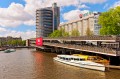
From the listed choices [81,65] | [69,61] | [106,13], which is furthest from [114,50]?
[106,13]

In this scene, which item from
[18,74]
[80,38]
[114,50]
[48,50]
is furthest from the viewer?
[48,50]

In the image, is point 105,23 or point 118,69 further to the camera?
point 105,23

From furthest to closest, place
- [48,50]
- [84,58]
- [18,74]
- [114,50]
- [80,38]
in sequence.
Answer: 1. [48,50]
2. [80,38]
3. [84,58]
4. [114,50]
5. [18,74]

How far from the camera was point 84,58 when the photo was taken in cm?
6700

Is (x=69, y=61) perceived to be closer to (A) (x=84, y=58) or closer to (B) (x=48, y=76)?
(A) (x=84, y=58)

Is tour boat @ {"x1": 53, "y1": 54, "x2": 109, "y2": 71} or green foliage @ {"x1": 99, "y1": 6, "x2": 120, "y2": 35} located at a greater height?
green foliage @ {"x1": 99, "y1": 6, "x2": 120, "y2": 35}

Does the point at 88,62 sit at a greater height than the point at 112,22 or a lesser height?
lesser

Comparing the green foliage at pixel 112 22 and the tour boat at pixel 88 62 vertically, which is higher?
the green foliage at pixel 112 22

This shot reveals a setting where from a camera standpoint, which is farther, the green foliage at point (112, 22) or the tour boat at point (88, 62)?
the green foliage at point (112, 22)

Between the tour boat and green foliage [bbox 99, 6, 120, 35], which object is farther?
green foliage [bbox 99, 6, 120, 35]

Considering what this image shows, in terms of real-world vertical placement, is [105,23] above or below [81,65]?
above

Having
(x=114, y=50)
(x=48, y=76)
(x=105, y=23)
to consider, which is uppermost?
(x=105, y=23)

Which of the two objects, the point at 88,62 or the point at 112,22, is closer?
→ the point at 88,62

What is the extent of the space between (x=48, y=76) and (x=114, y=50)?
56.7 feet
